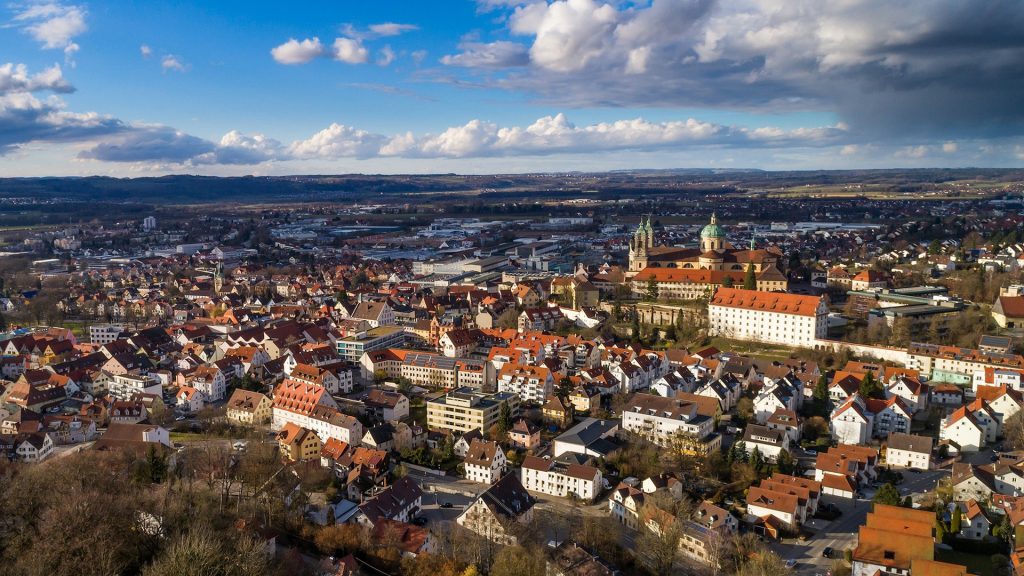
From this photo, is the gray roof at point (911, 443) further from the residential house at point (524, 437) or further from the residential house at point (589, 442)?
the residential house at point (524, 437)

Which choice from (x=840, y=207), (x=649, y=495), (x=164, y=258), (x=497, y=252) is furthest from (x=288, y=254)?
(x=840, y=207)

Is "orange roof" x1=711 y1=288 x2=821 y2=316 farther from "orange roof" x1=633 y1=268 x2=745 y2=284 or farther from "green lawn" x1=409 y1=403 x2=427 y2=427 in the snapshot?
"green lawn" x1=409 y1=403 x2=427 y2=427

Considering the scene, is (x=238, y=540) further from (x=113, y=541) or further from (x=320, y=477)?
(x=320, y=477)

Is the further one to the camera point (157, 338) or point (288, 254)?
point (288, 254)

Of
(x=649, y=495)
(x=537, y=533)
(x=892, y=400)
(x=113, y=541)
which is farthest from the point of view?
(x=892, y=400)

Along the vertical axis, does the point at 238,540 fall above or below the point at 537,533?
above

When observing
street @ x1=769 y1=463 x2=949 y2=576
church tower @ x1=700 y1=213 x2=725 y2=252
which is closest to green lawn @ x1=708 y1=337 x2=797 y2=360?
street @ x1=769 y1=463 x2=949 y2=576
